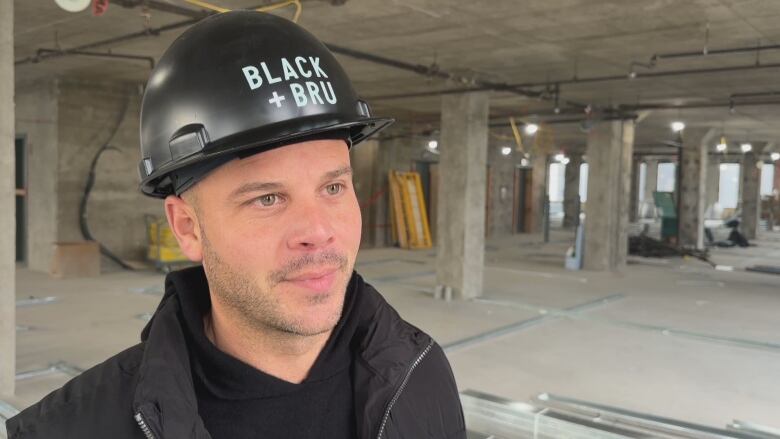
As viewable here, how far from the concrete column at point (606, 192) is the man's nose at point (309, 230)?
12.4 meters

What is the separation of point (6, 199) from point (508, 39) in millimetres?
5166

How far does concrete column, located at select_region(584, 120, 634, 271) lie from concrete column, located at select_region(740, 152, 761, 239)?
11188 millimetres

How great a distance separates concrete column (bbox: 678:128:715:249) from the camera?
17203mm

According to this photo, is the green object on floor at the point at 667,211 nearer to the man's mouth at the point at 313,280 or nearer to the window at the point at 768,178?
the window at the point at 768,178

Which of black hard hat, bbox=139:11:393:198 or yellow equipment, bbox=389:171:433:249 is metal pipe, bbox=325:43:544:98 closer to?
black hard hat, bbox=139:11:393:198

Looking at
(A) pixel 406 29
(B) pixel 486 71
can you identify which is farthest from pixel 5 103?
(B) pixel 486 71

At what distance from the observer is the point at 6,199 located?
14.4 feet

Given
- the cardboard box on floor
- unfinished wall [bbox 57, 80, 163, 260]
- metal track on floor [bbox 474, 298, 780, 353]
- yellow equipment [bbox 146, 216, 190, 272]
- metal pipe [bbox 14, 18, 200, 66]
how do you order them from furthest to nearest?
yellow equipment [bbox 146, 216, 190, 272] < unfinished wall [bbox 57, 80, 163, 260] < the cardboard box on floor < metal track on floor [bbox 474, 298, 780, 353] < metal pipe [bbox 14, 18, 200, 66]

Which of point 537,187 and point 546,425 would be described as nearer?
point 546,425

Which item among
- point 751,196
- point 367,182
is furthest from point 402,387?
point 751,196

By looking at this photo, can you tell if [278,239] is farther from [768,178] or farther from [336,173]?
[768,178]

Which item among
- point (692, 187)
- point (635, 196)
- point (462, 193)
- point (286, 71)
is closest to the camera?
point (286, 71)

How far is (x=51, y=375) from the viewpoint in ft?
17.6

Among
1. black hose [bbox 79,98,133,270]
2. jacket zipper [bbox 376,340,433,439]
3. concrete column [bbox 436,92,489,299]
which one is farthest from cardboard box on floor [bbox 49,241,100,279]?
jacket zipper [bbox 376,340,433,439]
